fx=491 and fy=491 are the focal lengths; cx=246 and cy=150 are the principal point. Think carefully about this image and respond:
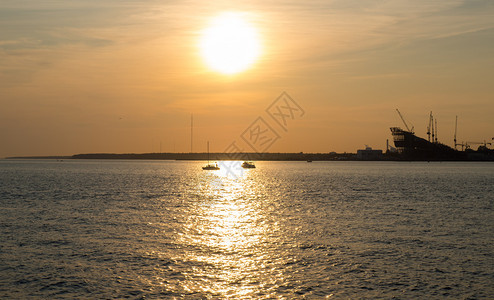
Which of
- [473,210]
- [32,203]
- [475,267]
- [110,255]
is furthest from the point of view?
[32,203]

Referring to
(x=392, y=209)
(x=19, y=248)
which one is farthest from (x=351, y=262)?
(x=392, y=209)

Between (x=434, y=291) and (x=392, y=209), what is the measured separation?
4429cm

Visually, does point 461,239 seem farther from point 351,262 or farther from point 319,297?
point 319,297

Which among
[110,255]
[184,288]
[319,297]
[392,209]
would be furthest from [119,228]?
[392,209]

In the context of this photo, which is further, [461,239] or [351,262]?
[461,239]

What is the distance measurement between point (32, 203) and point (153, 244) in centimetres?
4223

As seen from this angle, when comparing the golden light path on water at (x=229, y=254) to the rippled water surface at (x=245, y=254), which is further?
the golden light path on water at (x=229, y=254)

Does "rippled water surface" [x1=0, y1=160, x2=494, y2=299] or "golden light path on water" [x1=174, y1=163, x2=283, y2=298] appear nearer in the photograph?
"rippled water surface" [x1=0, y1=160, x2=494, y2=299]

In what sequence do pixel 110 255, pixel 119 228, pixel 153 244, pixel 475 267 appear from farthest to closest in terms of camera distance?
pixel 119 228 < pixel 153 244 < pixel 110 255 < pixel 475 267

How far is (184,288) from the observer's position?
28.0 meters

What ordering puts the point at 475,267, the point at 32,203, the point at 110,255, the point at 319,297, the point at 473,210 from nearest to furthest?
the point at 319,297, the point at 475,267, the point at 110,255, the point at 473,210, the point at 32,203

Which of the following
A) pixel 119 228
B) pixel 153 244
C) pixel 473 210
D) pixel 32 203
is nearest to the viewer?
pixel 153 244

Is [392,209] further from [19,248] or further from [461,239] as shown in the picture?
[19,248]

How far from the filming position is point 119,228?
50562 mm
